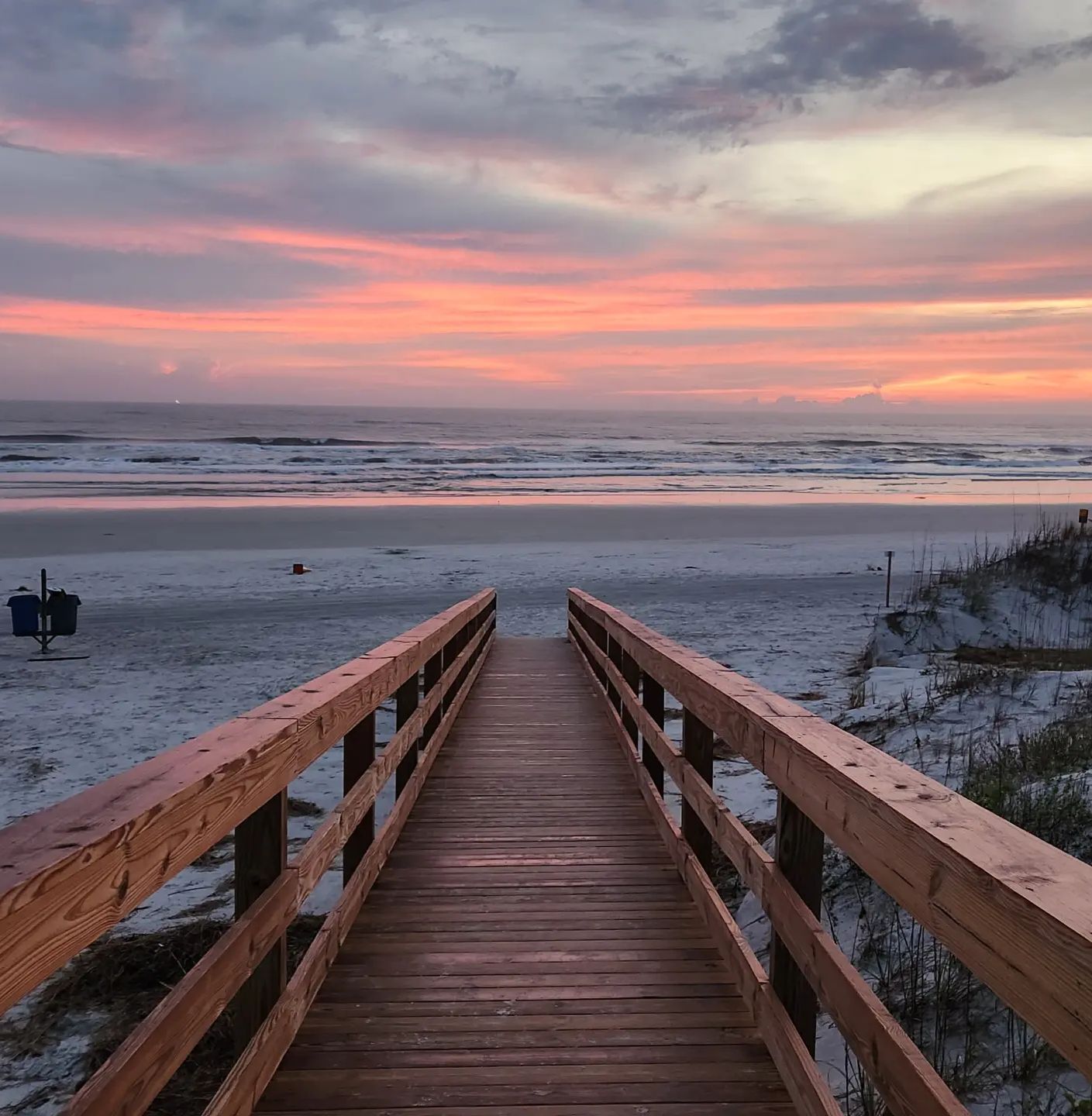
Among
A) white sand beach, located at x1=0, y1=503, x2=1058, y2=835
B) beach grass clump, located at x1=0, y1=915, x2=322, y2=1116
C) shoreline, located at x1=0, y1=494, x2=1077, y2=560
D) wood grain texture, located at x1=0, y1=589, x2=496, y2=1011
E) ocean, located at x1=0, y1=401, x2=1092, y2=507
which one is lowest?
beach grass clump, located at x1=0, y1=915, x2=322, y2=1116

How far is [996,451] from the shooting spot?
240ft

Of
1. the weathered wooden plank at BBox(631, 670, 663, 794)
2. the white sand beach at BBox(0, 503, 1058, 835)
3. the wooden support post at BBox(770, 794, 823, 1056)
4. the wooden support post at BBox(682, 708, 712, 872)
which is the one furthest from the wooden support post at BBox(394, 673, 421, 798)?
the white sand beach at BBox(0, 503, 1058, 835)

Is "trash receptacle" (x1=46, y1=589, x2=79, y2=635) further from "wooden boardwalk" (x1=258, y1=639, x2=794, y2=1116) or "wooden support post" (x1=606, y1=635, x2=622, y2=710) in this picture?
"wooden boardwalk" (x1=258, y1=639, x2=794, y2=1116)

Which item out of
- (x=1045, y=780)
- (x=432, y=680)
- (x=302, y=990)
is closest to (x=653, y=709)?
(x=432, y=680)

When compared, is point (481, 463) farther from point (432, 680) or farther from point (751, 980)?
point (751, 980)

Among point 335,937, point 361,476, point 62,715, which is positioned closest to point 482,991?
point 335,937

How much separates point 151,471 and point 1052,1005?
145ft

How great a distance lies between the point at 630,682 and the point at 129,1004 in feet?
10.2

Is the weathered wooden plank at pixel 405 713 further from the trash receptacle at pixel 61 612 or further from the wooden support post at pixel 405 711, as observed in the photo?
the trash receptacle at pixel 61 612

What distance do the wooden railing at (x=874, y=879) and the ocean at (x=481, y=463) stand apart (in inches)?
1189

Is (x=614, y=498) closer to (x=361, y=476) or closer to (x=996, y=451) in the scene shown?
(x=361, y=476)

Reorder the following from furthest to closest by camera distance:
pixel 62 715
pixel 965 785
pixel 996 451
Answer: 1. pixel 996 451
2. pixel 62 715
3. pixel 965 785

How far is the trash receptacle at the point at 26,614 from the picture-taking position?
39.8 ft

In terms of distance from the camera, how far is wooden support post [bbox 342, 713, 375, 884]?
11.9 feet
